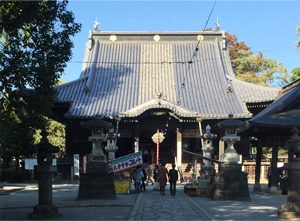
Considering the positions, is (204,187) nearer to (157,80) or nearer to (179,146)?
(179,146)

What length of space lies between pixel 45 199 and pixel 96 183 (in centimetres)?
518

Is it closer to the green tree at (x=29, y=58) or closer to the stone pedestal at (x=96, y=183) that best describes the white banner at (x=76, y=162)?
the stone pedestal at (x=96, y=183)

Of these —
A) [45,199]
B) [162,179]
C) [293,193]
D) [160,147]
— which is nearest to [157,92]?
[160,147]

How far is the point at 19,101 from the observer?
11070mm

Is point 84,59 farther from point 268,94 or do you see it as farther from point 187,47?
point 268,94

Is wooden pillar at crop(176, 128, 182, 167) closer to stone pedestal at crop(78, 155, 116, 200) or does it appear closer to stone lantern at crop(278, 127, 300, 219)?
stone pedestal at crop(78, 155, 116, 200)

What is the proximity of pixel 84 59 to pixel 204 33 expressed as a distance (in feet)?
34.1

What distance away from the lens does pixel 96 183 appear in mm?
17516

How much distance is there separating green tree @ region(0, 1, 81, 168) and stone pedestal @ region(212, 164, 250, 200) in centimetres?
796

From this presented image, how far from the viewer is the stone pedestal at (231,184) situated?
17.1 metres

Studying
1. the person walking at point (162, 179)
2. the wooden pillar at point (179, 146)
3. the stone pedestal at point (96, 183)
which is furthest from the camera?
the wooden pillar at point (179, 146)

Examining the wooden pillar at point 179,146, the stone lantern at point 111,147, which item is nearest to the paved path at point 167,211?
the stone lantern at point 111,147

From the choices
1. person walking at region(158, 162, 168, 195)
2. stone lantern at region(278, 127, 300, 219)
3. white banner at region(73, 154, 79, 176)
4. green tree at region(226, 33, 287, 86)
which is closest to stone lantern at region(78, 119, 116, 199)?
person walking at region(158, 162, 168, 195)

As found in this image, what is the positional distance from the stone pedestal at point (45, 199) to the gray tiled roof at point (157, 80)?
1809 cm
